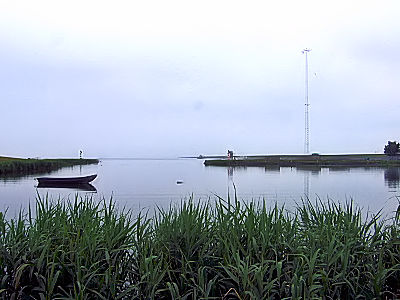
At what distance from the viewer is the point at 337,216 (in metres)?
5.01

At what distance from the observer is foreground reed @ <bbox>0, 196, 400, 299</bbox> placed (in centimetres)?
373

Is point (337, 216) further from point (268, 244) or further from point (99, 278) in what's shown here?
point (99, 278)

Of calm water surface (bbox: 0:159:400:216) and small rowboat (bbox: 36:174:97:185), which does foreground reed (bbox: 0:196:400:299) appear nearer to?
calm water surface (bbox: 0:159:400:216)

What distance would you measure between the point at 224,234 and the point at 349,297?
53.6 inches

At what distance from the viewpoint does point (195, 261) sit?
4.14 metres

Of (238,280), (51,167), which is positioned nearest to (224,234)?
(238,280)

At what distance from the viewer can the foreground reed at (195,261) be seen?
12.2 feet

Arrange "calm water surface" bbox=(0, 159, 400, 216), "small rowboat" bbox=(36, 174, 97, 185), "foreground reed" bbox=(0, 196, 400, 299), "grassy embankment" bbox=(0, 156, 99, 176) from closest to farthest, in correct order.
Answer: "foreground reed" bbox=(0, 196, 400, 299)
"calm water surface" bbox=(0, 159, 400, 216)
"small rowboat" bbox=(36, 174, 97, 185)
"grassy embankment" bbox=(0, 156, 99, 176)

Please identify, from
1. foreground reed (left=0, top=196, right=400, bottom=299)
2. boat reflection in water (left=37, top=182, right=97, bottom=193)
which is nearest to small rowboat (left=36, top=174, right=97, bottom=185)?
boat reflection in water (left=37, top=182, right=97, bottom=193)

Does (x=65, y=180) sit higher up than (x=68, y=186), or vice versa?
(x=65, y=180)

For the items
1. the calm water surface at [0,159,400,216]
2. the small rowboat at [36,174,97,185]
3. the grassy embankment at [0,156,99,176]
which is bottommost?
the calm water surface at [0,159,400,216]

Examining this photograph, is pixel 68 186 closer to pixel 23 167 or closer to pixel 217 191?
pixel 217 191

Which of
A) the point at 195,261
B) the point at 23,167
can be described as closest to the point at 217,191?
the point at 195,261

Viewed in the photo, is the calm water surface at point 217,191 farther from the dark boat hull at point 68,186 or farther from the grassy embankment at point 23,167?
the grassy embankment at point 23,167
